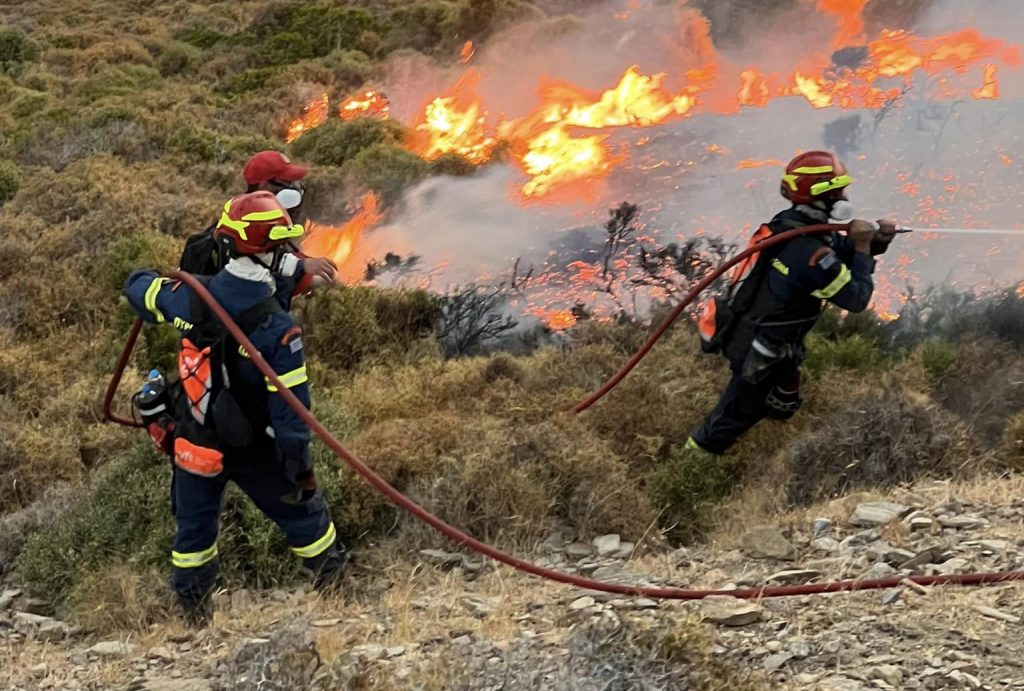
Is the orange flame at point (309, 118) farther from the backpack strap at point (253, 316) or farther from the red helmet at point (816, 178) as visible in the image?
the backpack strap at point (253, 316)

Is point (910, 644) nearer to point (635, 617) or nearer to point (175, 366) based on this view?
point (635, 617)

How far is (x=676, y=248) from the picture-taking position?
9609mm

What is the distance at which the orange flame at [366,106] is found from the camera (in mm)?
15977

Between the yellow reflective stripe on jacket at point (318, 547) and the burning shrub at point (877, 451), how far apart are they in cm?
269

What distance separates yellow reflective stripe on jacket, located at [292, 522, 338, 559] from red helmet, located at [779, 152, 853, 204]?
2.95 m

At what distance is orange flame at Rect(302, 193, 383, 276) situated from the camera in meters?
10.8

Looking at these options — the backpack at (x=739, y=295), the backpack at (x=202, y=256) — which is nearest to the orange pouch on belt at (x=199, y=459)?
the backpack at (x=202, y=256)

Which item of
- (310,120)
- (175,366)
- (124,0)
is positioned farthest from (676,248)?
(124,0)

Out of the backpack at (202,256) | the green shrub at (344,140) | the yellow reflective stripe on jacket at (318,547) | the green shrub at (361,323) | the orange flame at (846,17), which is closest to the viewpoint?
the backpack at (202,256)

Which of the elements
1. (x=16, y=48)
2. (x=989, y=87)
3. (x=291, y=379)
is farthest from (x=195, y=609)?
(x=16, y=48)

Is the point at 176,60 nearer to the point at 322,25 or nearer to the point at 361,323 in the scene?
the point at 322,25

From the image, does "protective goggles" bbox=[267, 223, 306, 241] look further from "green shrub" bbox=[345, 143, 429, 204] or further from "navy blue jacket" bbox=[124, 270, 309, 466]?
"green shrub" bbox=[345, 143, 429, 204]

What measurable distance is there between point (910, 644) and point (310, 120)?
1529 cm

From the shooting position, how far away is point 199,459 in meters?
4.29
